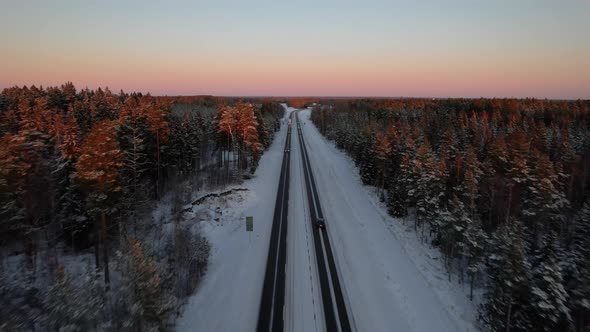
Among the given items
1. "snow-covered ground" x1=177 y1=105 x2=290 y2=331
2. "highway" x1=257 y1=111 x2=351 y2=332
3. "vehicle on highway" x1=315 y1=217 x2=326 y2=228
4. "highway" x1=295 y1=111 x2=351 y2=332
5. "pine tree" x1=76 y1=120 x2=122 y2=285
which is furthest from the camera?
"vehicle on highway" x1=315 y1=217 x2=326 y2=228

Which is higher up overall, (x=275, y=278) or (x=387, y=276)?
(x=275, y=278)

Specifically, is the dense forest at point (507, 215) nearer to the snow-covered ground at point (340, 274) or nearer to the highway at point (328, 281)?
the snow-covered ground at point (340, 274)

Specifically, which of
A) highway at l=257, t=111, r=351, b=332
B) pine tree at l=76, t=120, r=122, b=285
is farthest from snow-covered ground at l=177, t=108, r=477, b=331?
pine tree at l=76, t=120, r=122, b=285

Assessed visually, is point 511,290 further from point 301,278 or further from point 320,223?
point 320,223

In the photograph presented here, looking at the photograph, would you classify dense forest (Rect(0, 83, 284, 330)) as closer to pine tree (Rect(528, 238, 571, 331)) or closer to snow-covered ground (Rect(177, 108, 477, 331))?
snow-covered ground (Rect(177, 108, 477, 331))

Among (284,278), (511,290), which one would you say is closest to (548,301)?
(511,290)

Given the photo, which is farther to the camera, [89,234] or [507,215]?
[507,215]
